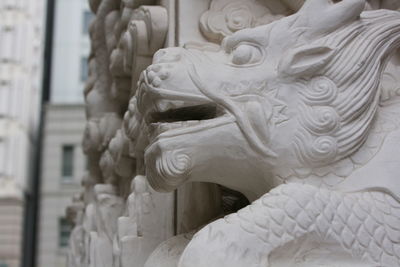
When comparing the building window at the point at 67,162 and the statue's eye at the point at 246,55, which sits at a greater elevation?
the statue's eye at the point at 246,55

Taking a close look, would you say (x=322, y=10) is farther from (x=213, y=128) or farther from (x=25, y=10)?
(x=25, y=10)

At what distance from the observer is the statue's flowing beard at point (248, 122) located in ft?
6.82

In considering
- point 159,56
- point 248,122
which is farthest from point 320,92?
point 159,56

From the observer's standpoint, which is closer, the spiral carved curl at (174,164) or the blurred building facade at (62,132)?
the spiral carved curl at (174,164)

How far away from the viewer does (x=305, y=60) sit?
2141 millimetres

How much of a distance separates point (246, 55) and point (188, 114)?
25 cm

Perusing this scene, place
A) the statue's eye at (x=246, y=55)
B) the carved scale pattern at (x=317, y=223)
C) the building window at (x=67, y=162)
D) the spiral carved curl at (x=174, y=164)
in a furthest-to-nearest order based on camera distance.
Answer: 1. the building window at (x=67, y=162)
2. the statue's eye at (x=246, y=55)
3. the spiral carved curl at (x=174, y=164)
4. the carved scale pattern at (x=317, y=223)

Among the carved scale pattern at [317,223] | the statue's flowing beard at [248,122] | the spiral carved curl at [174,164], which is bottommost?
the carved scale pattern at [317,223]

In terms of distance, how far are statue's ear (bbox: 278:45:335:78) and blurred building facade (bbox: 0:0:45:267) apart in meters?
15.8

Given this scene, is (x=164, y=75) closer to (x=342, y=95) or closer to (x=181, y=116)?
(x=181, y=116)

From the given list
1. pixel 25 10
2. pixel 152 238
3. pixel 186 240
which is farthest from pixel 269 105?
pixel 25 10

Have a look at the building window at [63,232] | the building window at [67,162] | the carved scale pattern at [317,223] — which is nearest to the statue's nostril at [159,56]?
→ the carved scale pattern at [317,223]

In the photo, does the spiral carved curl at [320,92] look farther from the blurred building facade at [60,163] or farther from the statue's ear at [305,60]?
the blurred building facade at [60,163]

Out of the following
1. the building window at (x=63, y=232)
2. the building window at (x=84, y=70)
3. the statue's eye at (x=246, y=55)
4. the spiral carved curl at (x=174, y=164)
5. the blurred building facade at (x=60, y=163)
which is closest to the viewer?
the spiral carved curl at (x=174, y=164)
